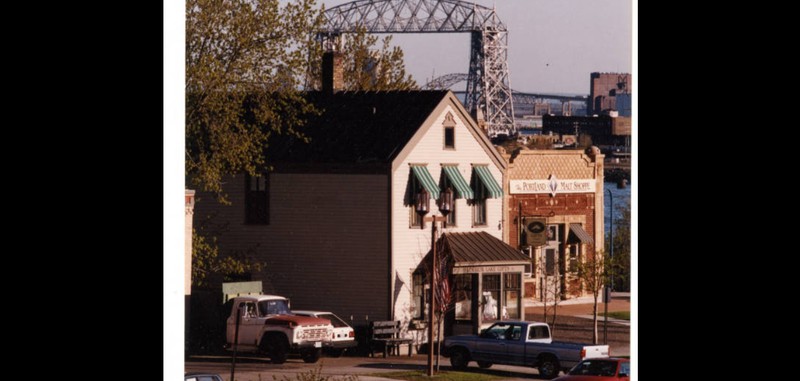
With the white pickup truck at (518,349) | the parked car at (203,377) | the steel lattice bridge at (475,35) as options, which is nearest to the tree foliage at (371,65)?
the steel lattice bridge at (475,35)

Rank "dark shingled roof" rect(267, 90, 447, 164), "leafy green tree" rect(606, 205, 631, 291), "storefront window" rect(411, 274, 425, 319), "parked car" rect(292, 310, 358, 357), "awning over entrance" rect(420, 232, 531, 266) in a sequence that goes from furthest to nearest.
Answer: "leafy green tree" rect(606, 205, 631, 291), "awning over entrance" rect(420, 232, 531, 266), "storefront window" rect(411, 274, 425, 319), "dark shingled roof" rect(267, 90, 447, 164), "parked car" rect(292, 310, 358, 357)

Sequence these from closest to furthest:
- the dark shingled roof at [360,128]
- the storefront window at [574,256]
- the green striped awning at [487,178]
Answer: the dark shingled roof at [360,128], the green striped awning at [487,178], the storefront window at [574,256]

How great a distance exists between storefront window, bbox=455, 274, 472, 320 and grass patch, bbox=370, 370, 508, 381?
3.93m

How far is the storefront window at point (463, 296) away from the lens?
115 ft

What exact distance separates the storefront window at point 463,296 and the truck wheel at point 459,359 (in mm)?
3009

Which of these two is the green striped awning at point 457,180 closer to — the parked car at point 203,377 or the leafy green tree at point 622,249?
the leafy green tree at point 622,249

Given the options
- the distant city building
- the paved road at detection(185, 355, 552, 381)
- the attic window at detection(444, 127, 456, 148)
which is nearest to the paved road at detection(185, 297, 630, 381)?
the paved road at detection(185, 355, 552, 381)

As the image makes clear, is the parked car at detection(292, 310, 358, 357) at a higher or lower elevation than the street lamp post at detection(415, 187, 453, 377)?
lower

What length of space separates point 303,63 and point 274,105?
1.20 metres

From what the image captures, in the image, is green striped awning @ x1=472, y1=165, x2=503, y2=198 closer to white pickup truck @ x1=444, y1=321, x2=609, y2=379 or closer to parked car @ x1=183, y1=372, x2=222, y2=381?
white pickup truck @ x1=444, y1=321, x2=609, y2=379

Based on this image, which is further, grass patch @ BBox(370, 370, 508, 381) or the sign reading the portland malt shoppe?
the sign reading the portland malt shoppe

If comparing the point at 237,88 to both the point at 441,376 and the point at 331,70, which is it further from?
the point at 441,376

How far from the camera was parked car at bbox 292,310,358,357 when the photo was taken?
30.4 metres
